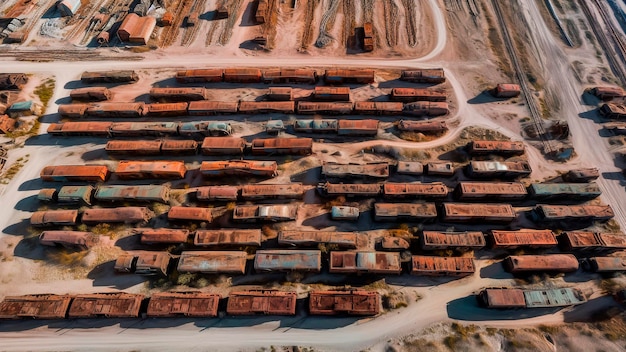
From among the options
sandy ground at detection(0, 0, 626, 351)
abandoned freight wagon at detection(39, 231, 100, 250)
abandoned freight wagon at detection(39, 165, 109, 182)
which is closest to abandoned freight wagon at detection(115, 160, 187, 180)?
abandoned freight wagon at detection(39, 165, 109, 182)

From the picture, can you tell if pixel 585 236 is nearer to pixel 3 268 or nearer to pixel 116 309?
pixel 116 309

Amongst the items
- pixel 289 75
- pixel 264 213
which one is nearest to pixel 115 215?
pixel 264 213

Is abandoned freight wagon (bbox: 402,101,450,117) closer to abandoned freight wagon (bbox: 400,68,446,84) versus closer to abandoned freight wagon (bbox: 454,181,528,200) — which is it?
abandoned freight wagon (bbox: 400,68,446,84)

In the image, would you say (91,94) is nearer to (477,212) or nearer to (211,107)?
(211,107)

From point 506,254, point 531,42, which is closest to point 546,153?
point 506,254

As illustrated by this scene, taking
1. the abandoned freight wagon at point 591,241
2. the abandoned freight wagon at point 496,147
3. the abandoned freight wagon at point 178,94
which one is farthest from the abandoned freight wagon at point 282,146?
the abandoned freight wagon at point 591,241

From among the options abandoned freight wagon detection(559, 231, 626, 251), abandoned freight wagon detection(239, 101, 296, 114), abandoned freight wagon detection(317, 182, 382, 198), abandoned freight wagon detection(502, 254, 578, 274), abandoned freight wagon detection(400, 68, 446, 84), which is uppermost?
abandoned freight wagon detection(400, 68, 446, 84)

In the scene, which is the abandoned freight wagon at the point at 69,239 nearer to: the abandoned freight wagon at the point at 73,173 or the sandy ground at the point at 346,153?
the sandy ground at the point at 346,153
